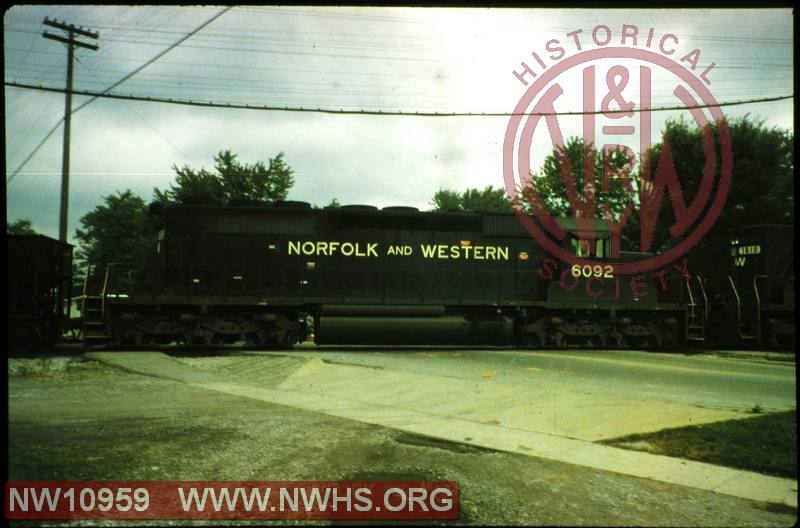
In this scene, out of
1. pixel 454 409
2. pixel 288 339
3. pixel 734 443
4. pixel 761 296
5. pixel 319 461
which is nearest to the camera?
pixel 319 461

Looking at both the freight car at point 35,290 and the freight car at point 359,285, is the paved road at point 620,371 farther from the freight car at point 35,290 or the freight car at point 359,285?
the freight car at point 35,290

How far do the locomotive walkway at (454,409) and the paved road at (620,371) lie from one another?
1.10 m

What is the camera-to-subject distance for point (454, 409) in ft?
27.4

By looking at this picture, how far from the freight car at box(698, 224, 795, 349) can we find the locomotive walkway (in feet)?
39.3

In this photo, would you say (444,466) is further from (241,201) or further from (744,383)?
(241,201)

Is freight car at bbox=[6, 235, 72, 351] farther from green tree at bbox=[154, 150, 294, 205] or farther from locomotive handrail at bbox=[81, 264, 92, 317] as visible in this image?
green tree at bbox=[154, 150, 294, 205]

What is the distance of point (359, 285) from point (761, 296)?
12.9 m

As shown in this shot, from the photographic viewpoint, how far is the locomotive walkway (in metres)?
5.45

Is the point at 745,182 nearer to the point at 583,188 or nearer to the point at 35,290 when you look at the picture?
the point at 583,188

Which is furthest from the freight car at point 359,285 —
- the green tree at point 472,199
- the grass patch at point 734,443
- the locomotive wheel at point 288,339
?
the green tree at point 472,199

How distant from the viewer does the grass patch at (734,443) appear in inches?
228

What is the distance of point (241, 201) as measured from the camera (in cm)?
1633

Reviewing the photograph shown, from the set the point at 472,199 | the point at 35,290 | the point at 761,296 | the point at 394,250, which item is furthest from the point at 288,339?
the point at 472,199

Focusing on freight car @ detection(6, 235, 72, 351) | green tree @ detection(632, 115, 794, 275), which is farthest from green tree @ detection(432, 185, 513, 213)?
freight car @ detection(6, 235, 72, 351)
